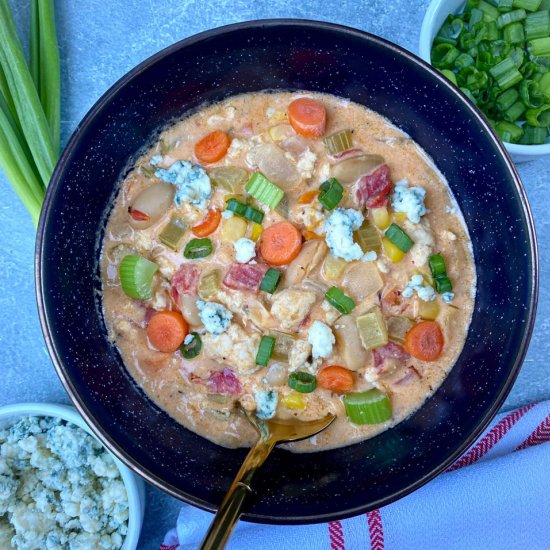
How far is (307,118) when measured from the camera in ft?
10.0

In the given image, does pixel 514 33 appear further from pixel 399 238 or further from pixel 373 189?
pixel 399 238

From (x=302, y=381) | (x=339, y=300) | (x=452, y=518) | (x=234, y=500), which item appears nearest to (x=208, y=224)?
(x=339, y=300)

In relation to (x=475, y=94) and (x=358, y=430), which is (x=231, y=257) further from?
(x=475, y=94)

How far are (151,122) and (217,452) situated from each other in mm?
1493

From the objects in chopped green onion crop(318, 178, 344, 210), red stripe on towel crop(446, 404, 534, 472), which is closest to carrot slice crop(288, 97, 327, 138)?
chopped green onion crop(318, 178, 344, 210)

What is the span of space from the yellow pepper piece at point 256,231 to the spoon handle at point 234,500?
0.87 meters

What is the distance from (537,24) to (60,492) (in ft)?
10.2

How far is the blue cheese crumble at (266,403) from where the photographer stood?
10.1ft

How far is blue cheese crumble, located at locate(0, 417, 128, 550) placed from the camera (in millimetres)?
3225

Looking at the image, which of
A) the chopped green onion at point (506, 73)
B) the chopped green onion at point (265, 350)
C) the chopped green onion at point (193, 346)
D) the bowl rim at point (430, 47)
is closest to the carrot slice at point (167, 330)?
the chopped green onion at point (193, 346)

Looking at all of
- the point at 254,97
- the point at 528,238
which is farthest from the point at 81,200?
the point at 528,238

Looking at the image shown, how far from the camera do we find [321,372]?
121 inches

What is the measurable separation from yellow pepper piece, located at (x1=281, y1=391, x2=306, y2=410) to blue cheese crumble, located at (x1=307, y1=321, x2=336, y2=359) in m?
0.25

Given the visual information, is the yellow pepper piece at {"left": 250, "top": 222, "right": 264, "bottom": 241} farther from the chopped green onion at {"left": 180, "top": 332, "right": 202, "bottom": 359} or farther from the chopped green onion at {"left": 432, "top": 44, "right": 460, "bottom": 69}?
the chopped green onion at {"left": 432, "top": 44, "right": 460, "bottom": 69}
